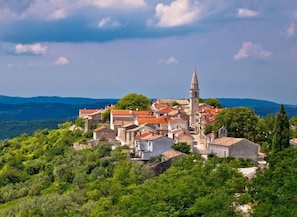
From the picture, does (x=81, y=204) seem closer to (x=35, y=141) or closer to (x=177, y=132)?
(x=177, y=132)

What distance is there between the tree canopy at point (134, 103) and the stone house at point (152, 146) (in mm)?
21255

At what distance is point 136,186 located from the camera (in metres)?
→ 41.0

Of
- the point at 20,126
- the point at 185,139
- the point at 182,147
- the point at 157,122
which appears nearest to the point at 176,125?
the point at 157,122

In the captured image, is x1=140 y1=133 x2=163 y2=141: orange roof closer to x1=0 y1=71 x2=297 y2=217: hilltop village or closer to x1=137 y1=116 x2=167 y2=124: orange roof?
x1=0 y1=71 x2=297 y2=217: hilltop village

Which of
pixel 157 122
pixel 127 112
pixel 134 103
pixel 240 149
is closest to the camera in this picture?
pixel 240 149

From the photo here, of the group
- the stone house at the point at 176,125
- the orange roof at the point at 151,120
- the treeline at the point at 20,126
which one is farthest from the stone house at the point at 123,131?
the treeline at the point at 20,126

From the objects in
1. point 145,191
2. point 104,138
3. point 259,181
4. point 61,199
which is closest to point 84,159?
point 104,138

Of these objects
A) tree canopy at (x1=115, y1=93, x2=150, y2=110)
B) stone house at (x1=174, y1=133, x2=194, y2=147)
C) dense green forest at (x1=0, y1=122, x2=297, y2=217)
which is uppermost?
tree canopy at (x1=115, y1=93, x2=150, y2=110)

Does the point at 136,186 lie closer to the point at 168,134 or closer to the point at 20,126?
the point at 168,134

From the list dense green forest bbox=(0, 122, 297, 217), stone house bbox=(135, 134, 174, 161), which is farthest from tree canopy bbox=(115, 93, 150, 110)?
stone house bbox=(135, 134, 174, 161)

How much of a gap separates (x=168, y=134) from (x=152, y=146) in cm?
794

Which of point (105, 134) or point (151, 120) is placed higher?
point (151, 120)

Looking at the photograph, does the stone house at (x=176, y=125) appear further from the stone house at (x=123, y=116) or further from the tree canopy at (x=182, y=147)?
the tree canopy at (x=182, y=147)

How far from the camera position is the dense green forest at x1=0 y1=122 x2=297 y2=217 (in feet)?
103
